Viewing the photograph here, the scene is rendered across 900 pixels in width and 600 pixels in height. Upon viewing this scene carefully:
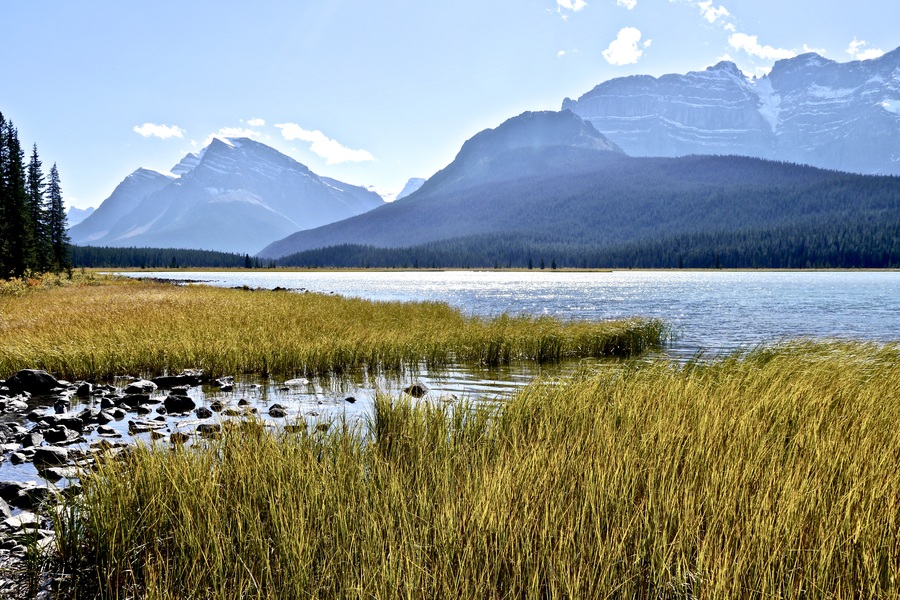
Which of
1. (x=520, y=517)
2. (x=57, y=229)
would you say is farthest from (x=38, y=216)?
(x=520, y=517)

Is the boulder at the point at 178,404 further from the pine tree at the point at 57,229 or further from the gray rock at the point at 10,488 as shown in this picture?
the pine tree at the point at 57,229

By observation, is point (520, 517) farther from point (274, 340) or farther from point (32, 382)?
point (274, 340)

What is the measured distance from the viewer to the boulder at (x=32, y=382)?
42.3ft

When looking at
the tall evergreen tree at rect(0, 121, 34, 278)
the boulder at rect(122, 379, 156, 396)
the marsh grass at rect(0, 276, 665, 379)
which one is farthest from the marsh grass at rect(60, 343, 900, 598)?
the tall evergreen tree at rect(0, 121, 34, 278)

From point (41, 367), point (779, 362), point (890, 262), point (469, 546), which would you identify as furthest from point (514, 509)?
point (890, 262)

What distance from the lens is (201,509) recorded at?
182 inches

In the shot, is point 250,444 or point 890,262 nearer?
point 250,444

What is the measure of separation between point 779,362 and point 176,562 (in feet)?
40.1

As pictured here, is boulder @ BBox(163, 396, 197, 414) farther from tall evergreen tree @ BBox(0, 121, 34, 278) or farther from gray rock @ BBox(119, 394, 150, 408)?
tall evergreen tree @ BBox(0, 121, 34, 278)

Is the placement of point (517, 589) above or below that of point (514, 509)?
below

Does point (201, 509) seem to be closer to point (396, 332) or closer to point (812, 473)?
point (812, 473)

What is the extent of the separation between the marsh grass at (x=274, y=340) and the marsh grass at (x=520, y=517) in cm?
1002

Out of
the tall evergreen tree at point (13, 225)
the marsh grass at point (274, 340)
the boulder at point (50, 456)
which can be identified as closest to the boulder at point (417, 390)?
the marsh grass at point (274, 340)

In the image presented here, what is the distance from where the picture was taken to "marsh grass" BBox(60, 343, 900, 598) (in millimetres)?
3604
